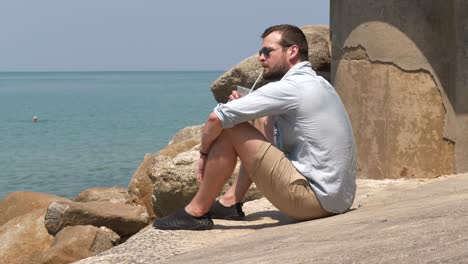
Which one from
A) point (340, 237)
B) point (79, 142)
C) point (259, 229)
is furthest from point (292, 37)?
point (79, 142)

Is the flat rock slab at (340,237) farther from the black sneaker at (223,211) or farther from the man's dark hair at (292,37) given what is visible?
the man's dark hair at (292,37)

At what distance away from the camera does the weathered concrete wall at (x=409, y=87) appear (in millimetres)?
8305

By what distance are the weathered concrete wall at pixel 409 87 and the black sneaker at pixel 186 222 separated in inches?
106

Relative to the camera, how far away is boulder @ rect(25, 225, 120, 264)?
371 inches

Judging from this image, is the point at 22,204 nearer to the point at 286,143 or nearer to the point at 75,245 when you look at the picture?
the point at 75,245

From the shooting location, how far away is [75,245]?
9484 mm

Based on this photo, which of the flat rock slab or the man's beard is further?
the man's beard

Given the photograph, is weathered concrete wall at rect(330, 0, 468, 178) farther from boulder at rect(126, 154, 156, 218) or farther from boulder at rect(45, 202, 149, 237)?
boulder at rect(126, 154, 156, 218)

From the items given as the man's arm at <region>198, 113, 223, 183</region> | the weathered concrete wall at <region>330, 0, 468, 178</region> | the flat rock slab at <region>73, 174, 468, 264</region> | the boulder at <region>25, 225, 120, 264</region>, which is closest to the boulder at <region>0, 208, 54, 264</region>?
the boulder at <region>25, 225, 120, 264</region>

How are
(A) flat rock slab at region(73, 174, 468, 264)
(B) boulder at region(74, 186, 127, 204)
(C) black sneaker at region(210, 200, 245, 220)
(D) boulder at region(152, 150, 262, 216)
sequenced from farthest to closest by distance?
(B) boulder at region(74, 186, 127, 204)
(D) boulder at region(152, 150, 262, 216)
(C) black sneaker at region(210, 200, 245, 220)
(A) flat rock slab at region(73, 174, 468, 264)

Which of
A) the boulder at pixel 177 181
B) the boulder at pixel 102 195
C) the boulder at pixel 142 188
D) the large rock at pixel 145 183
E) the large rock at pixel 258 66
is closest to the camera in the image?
the boulder at pixel 177 181

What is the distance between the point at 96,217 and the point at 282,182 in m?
5.01

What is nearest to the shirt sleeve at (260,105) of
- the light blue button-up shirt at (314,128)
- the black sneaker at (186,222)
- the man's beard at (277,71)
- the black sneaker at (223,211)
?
the light blue button-up shirt at (314,128)

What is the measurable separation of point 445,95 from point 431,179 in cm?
69
